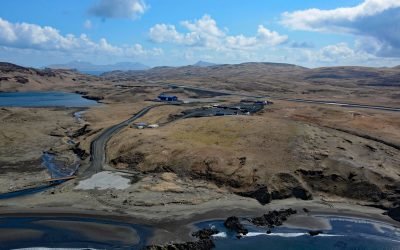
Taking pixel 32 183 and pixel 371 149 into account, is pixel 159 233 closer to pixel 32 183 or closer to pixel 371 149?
pixel 32 183

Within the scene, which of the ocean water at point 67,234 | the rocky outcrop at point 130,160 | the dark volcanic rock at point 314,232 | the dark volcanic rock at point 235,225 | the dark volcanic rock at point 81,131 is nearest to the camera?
the ocean water at point 67,234

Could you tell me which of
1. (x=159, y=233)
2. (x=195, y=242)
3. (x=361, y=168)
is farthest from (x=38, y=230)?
(x=361, y=168)

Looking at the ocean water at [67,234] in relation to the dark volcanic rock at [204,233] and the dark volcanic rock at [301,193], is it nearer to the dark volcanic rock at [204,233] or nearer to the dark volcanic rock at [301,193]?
the dark volcanic rock at [204,233]

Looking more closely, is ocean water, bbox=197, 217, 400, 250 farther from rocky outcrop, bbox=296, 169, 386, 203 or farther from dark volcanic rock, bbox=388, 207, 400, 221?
rocky outcrop, bbox=296, 169, 386, 203

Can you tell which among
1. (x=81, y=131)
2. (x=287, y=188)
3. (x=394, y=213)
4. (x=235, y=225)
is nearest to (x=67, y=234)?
(x=235, y=225)

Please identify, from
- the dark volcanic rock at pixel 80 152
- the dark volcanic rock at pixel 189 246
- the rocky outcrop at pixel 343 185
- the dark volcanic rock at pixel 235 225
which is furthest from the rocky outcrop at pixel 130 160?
the dark volcanic rock at pixel 189 246
